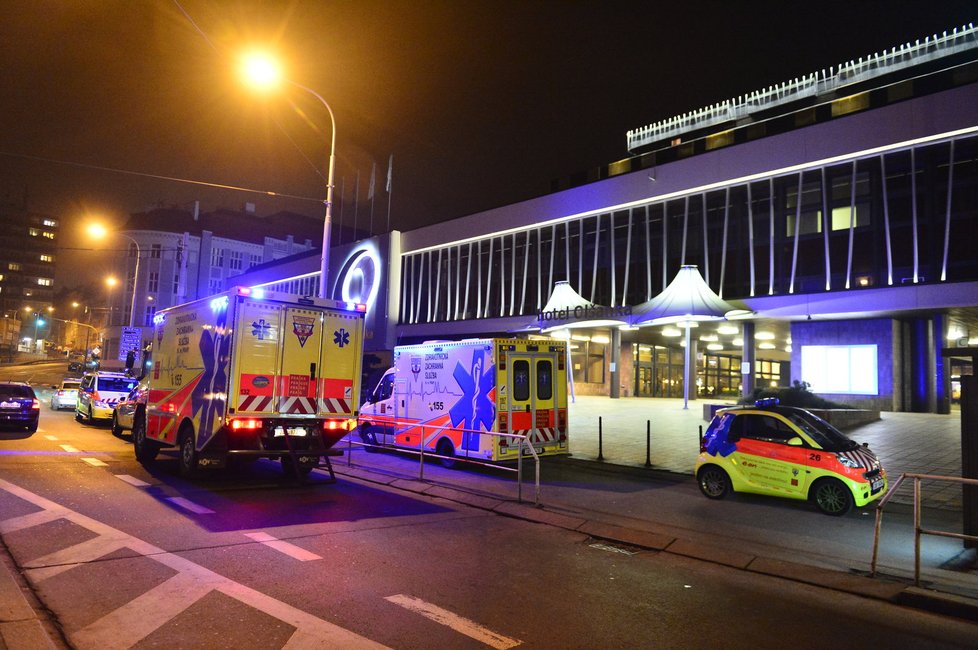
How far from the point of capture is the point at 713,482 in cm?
1084

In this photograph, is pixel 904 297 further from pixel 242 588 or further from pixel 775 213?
pixel 242 588

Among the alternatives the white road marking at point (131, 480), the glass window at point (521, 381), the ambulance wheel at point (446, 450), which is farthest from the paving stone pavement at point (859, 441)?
the white road marking at point (131, 480)

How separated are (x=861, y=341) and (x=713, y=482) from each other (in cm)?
2015

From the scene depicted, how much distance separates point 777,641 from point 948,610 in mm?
2047

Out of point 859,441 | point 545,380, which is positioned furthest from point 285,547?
point 859,441

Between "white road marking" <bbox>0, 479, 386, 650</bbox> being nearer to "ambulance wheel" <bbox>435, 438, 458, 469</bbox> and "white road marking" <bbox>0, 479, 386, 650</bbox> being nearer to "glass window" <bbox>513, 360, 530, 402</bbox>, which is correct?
"ambulance wheel" <bbox>435, 438, 458, 469</bbox>

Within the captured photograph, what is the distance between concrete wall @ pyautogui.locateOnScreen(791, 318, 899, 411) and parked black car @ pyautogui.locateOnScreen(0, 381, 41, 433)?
94.7ft

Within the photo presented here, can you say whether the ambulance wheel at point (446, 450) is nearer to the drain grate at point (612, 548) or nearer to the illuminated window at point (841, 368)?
the drain grate at point (612, 548)

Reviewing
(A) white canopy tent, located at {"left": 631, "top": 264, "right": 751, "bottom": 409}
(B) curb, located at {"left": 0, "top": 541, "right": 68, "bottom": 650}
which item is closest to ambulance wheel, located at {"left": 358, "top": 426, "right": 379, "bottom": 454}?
(B) curb, located at {"left": 0, "top": 541, "right": 68, "bottom": 650}

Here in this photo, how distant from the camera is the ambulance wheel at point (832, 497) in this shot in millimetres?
9422

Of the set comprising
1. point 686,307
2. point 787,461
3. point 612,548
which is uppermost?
point 686,307

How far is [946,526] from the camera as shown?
349 inches

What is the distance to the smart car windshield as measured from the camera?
32.1 ft

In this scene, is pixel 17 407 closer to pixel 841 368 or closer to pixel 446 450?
pixel 446 450
